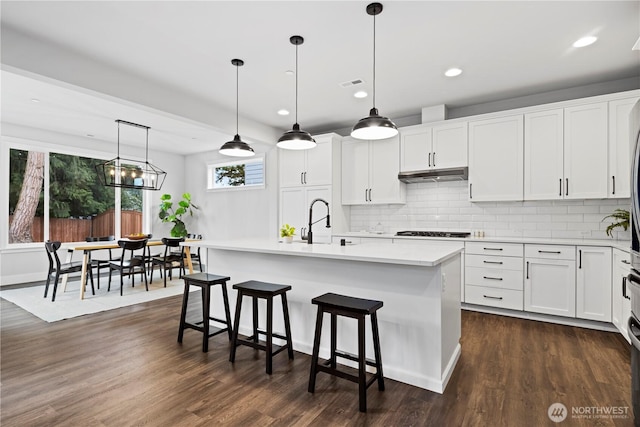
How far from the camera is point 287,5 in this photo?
100 inches

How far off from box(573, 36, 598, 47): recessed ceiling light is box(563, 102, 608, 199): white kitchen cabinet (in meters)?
0.94

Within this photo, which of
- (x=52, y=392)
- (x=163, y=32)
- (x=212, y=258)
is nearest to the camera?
(x=52, y=392)

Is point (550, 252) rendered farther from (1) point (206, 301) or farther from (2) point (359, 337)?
(1) point (206, 301)

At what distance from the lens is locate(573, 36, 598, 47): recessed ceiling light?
2.98 m

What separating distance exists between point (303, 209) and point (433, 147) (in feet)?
7.51

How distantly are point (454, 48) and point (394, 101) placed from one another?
1.45 meters

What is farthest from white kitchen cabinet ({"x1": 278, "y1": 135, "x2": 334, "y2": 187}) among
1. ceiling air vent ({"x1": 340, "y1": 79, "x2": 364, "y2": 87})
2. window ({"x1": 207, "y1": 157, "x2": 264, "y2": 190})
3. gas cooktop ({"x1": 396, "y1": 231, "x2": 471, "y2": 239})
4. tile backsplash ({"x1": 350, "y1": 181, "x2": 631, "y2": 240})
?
gas cooktop ({"x1": 396, "y1": 231, "x2": 471, "y2": 239})

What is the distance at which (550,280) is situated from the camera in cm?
371

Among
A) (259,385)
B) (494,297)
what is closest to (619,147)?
(494,297)

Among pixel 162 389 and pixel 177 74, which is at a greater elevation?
pixel 177 74

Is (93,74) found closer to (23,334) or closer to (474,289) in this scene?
(23,334)

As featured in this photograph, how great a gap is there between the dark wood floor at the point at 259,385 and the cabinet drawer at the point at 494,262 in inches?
30.3

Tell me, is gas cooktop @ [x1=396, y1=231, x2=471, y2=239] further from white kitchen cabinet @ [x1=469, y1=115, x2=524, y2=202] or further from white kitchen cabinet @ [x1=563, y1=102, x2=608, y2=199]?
white kitchen cabinet @ [x1=563, y1=102, x2=608, y2=199]

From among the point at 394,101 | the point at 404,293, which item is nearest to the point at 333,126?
the point at 394,101
